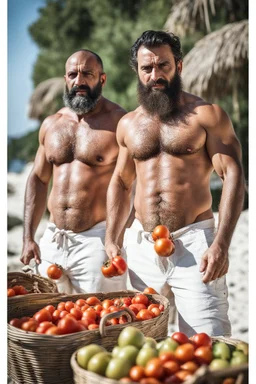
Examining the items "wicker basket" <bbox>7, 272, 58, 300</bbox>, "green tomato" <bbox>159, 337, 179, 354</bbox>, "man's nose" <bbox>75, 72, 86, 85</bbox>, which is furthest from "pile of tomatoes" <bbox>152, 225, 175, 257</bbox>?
"man's nose" <bbox>75, 72, 86, 85</bbox>

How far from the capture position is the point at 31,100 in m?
12.4

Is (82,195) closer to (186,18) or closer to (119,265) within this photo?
(119,265)

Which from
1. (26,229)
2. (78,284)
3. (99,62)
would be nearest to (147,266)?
(78,284)

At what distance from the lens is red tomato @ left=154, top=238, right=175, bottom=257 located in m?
2.94

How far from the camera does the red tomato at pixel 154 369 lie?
1.96 meters

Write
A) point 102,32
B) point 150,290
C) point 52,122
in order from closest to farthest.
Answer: point 150,290
point 52,122
point 102,32

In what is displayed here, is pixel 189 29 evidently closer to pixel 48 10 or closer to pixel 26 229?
pixel 26 229

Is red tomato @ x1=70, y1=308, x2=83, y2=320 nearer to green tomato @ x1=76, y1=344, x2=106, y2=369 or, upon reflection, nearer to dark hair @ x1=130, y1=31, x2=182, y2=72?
green tomato @ x1=76, y1=344, x2=106, y2=369

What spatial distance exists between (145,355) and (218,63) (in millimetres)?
4699

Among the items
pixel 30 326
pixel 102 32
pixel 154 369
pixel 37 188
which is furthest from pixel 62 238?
pixel 102 32

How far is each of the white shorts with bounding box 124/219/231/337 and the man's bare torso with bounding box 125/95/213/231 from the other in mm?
77

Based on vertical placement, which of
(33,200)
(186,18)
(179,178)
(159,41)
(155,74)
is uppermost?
(186,18)

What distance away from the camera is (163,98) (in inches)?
121

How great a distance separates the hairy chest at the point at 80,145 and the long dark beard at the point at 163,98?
1.73 ft
